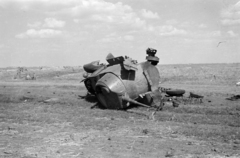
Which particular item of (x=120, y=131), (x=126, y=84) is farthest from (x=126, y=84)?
(x=120, y=131)

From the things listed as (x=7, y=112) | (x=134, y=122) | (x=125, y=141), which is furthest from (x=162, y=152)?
(x=7, y=112)

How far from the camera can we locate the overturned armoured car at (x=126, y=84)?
1457cm

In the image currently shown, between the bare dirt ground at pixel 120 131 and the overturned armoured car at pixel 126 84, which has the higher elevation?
the overturned armoured car at pixel 126 84

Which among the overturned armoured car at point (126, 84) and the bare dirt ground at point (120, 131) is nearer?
the bare dirt ground at point (120, 131)

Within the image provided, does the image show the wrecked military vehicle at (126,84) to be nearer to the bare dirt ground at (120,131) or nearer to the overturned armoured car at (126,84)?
the overturned armoured car at (126,84)

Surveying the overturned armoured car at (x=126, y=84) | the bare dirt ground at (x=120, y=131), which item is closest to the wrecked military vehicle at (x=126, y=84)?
the overturned armoured car at (x=126, y=84)

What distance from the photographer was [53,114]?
14.2 meters

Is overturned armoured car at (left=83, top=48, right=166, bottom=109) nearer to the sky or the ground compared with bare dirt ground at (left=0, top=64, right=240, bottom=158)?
nearer to the sky

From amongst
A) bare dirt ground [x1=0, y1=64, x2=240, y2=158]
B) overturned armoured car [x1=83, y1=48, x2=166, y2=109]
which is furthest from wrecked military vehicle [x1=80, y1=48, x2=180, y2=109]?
bare dirt ground [x1=0, y1=64, x2=240, y2=158]

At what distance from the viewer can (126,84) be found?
48.3 feet

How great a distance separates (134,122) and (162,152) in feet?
13.3

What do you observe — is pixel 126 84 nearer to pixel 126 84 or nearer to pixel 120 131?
pixel 126 84

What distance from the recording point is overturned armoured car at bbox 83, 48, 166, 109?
14.6 m

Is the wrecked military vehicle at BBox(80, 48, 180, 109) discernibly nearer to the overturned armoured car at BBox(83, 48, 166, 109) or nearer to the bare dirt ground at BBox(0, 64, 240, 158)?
the overturned armoured car at BBox(83, 48, 166, 109)
